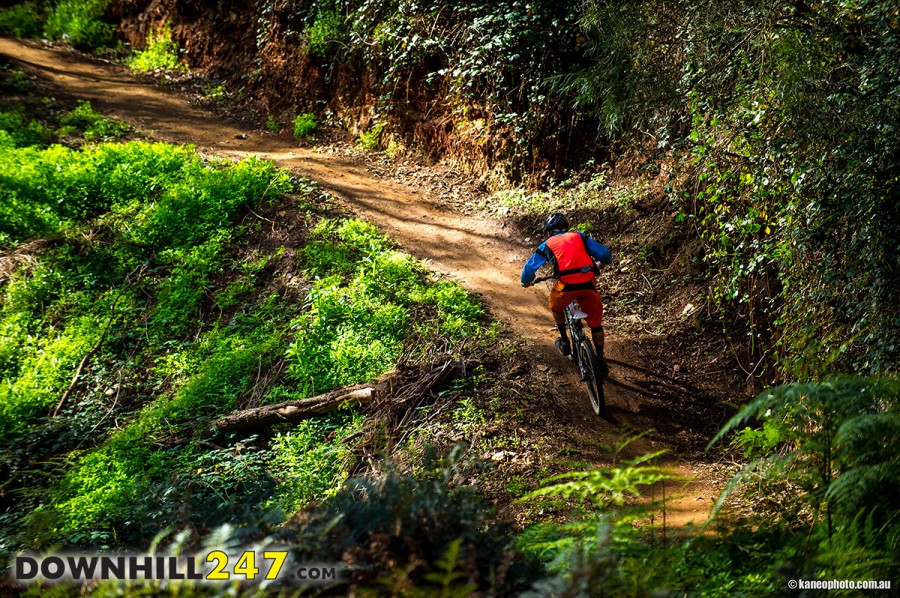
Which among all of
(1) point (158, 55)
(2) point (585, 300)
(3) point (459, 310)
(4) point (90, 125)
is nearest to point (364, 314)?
(3) point (459, 310)

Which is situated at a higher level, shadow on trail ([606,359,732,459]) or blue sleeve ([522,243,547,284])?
blue sleeve ([522,243,547,284])

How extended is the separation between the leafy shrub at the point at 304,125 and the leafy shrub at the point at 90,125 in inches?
152

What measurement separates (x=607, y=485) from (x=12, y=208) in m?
12.3

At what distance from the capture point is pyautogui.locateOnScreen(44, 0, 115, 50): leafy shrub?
19.0 meters

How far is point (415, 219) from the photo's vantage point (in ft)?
38.8

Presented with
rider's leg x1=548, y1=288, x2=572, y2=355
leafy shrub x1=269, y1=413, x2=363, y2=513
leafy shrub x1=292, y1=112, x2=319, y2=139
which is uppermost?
leafy shrub x1=292, y1=112, x2=319, y2=139

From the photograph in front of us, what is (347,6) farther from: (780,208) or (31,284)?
(780,208)

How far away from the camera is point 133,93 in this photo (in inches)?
647

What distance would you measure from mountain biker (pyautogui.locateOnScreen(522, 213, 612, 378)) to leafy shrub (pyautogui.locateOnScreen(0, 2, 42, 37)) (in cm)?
2001

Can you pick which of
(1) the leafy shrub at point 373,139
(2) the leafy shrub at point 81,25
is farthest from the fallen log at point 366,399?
(2) the leafy shrub at point 81,25

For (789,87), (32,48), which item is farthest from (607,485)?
(32,48)

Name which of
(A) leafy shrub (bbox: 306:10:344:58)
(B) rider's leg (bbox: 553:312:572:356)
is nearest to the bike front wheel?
(B) rider's leg (bbox: 553:312:572:356)

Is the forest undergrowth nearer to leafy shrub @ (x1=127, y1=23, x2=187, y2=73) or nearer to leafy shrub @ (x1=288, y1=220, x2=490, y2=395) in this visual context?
leafy shrub @ (x1=288, y1=220, x2=490, y2=395)

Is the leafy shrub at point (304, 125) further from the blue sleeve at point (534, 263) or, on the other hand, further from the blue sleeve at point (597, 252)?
Answer: the blue sleeve at point (597, 252)
